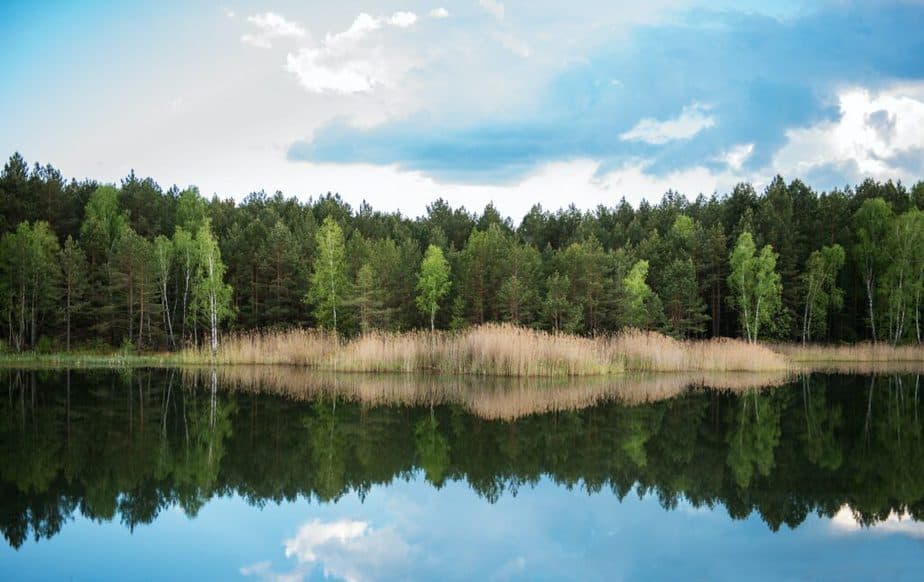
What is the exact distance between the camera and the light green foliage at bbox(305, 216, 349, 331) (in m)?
42.3

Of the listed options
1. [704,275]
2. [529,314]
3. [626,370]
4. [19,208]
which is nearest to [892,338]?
[704,275]

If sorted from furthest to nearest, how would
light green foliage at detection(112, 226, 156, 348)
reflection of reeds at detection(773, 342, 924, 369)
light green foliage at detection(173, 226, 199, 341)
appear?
light green foliage at detection(173, 226, 199, 341), reflection of reeds at detection(773, 342, 924, 369), light green foliage at detection(112, 226, 156, 348)

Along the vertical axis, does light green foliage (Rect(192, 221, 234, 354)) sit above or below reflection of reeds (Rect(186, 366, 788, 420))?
above

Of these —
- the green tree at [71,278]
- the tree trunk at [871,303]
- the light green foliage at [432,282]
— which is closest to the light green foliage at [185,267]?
the green tree at [71,278]

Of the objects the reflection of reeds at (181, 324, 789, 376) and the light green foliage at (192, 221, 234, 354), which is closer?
the reflection of reeds at (181, 324, 789, 376)

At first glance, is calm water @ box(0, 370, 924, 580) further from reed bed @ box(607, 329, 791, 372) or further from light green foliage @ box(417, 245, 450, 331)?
light green foliage @ box(417, 245, 450, 331)

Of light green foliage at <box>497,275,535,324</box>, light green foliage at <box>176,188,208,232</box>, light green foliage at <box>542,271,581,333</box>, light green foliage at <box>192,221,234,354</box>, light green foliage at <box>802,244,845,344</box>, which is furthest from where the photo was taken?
light green foliage at <box>176,188,208,232</box>

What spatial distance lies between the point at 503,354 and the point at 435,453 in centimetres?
Result: 1329

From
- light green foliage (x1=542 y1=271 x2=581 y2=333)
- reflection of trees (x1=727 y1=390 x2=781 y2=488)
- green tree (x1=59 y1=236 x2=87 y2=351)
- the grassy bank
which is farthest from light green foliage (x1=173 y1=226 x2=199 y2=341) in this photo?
reflection of trees (x1=727 y1=390 x2=781 y2=488)

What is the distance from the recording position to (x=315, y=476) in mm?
11828

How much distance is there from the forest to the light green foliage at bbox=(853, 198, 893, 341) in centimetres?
11

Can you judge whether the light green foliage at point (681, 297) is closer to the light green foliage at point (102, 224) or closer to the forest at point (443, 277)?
the forest at point (443, 277)

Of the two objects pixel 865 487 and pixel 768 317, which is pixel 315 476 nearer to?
pixel 865 487

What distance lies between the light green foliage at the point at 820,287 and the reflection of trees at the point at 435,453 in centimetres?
2846
